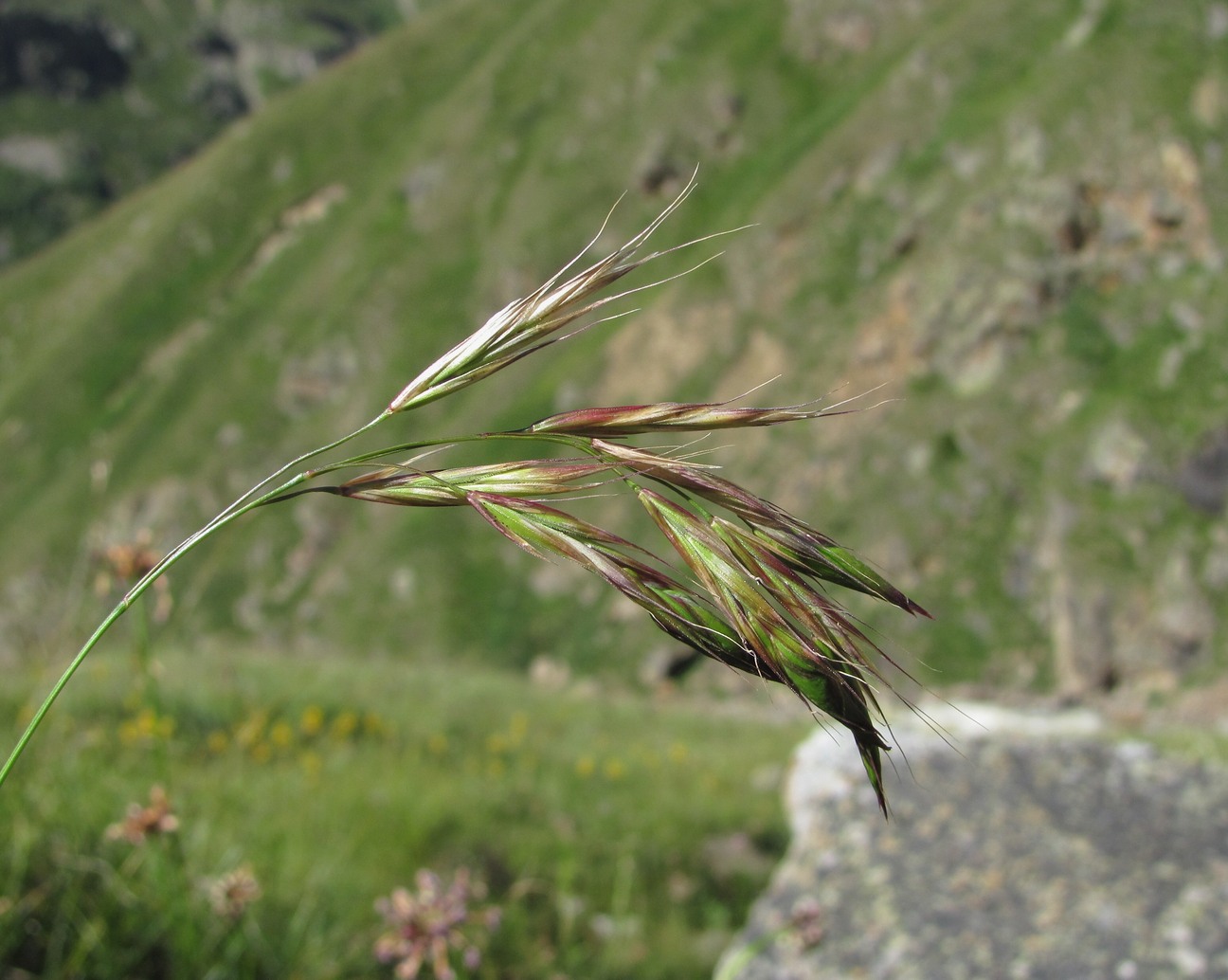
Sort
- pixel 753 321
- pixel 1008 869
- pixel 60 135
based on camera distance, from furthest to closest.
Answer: pixel 60 135
pixel 753 321
pixel 1008 869

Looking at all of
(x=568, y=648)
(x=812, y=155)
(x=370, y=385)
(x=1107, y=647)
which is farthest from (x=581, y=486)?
(x=370, y=385)

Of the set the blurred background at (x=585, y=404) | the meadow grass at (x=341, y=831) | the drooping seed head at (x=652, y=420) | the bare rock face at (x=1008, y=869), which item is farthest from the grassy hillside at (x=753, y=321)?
the bare rock face at (x=1008, y=869)

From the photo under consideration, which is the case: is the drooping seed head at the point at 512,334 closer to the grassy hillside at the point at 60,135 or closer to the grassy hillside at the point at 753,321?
the grassy hillside at the point at 753,321

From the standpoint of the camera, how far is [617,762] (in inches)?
301

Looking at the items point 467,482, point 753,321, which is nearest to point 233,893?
point 467,482

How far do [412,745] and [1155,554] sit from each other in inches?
1297

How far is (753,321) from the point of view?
51.3 metres

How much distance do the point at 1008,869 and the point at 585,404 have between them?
1800 inches

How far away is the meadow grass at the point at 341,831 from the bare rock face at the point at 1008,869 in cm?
48

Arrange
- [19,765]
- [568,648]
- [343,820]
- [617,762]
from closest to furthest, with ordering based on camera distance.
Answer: [19,765] → [343,820] → [617,762] → [568,648]

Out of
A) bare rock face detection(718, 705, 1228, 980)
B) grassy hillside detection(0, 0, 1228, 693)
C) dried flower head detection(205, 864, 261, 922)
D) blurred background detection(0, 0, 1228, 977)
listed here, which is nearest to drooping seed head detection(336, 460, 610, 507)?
blurred background detection(0, 0, 1228, 977)

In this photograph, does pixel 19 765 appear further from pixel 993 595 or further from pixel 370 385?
pixel 370 385

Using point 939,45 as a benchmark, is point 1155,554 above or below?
below

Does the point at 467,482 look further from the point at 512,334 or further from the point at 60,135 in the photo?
the point at 60,135
